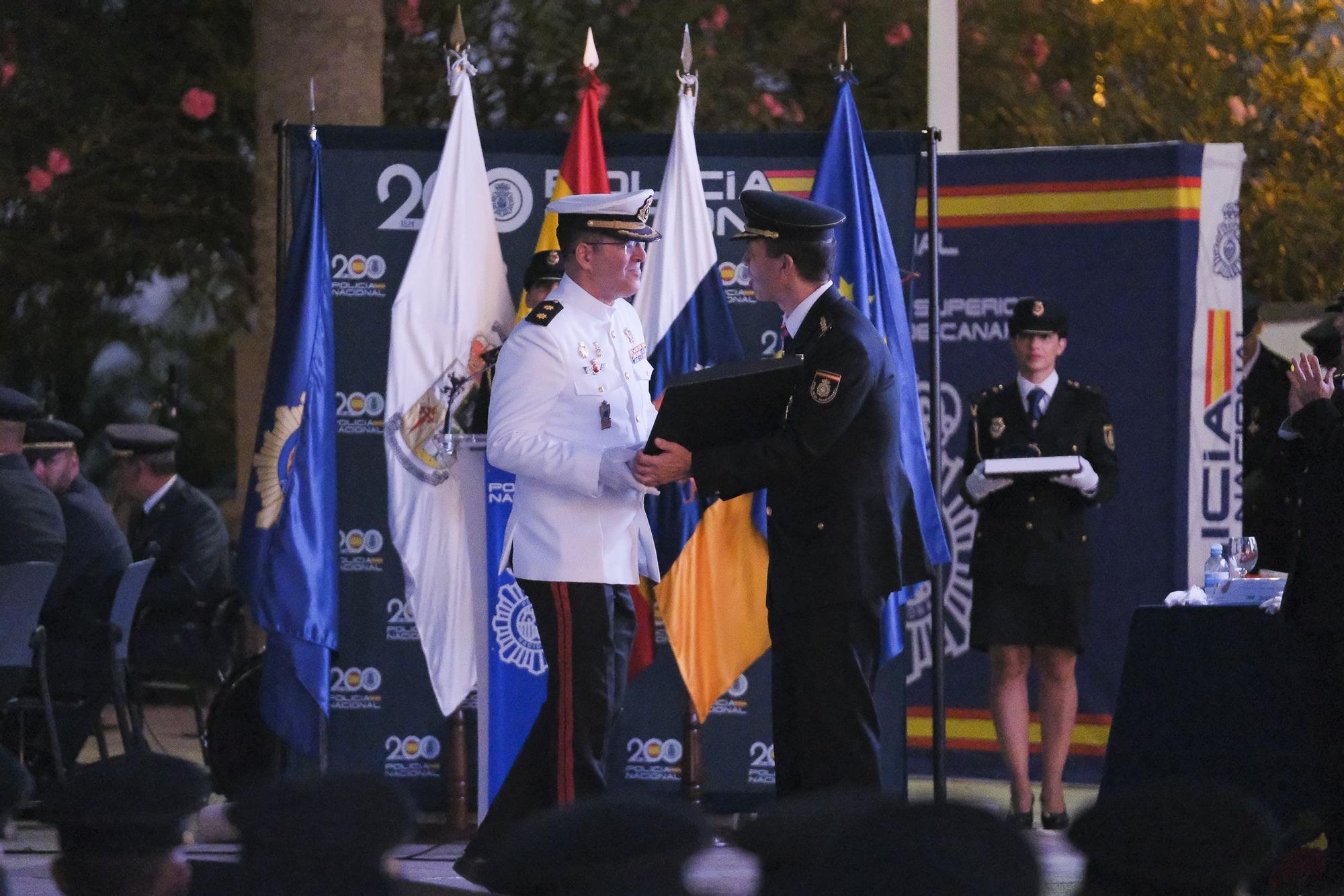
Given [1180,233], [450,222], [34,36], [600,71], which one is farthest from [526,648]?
[34,36]

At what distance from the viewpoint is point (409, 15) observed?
372 inches

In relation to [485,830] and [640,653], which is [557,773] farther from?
[640,653]

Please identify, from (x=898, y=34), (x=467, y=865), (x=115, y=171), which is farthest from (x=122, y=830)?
(x=898, y=34)

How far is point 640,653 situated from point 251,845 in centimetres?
350

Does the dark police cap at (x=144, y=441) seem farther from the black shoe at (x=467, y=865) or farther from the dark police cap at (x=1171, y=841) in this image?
the dark police cap at (x=1171, y=841)

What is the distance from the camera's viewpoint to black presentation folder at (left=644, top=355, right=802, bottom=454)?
462cm

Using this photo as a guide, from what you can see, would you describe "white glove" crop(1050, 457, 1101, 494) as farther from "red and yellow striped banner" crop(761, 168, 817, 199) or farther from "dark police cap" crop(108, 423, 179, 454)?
Result: "dark police cap" crop(108, 423, 179, 454)

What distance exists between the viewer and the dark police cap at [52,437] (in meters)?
8.06

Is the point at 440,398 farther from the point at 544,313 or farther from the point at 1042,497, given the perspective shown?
the point at 1042,497

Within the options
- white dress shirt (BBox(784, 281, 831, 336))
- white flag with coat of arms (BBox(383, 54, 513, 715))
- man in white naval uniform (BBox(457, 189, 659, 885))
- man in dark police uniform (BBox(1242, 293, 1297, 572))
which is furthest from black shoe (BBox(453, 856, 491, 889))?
man in dark police uniform (BBox(1242, 293, 1297, 572))

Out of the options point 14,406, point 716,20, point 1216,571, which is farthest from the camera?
point 716,20

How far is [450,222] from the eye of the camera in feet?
19.5

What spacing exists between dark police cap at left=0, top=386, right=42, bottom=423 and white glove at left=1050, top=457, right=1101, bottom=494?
11.9 ft

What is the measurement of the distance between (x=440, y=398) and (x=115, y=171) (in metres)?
4.94
